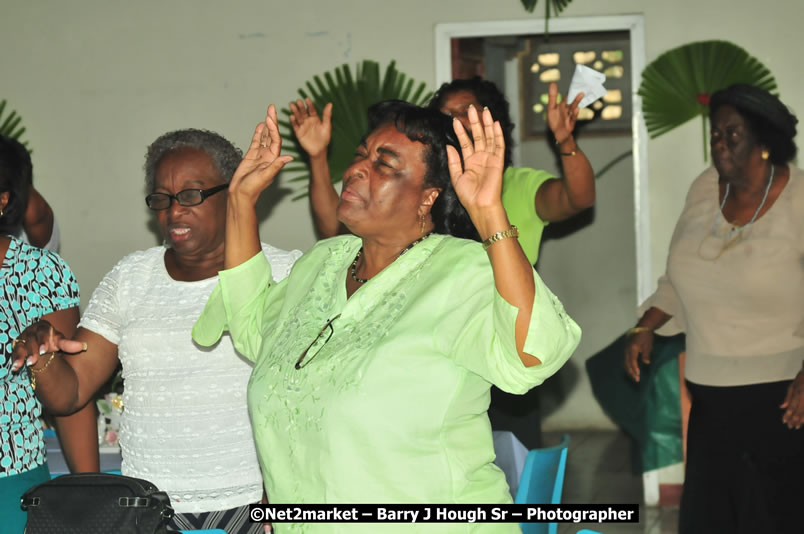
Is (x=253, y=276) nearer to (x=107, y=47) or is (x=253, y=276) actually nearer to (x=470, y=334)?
(x=470, y=334)

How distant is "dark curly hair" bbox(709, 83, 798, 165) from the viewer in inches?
130

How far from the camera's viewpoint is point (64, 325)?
2604mm

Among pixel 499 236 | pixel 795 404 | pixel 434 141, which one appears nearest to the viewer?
pixel 499 236

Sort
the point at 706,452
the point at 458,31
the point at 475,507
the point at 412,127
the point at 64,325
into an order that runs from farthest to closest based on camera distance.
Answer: the point at 458,31, the point at 706,452, the point at 64,325, the point at 412,127, the point at 475,507

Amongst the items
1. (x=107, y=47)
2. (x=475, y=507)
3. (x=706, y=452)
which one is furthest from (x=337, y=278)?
(x=107, y=47)

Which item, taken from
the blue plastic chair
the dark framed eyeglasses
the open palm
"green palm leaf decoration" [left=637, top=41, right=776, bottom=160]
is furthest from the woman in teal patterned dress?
"green palm leaf decoration" [left=637, top=41, right=776, bottom=160]

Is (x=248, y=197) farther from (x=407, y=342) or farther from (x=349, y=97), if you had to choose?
(x=349, y=97)

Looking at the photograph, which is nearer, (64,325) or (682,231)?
(64,325)

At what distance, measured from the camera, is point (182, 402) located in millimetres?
2439

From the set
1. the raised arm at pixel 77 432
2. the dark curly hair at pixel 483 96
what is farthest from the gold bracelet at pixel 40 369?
the dark curly hair at pixel 483 96

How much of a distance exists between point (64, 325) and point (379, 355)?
1.19 metres

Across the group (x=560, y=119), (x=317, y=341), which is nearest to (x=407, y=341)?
(x=317, y=341)

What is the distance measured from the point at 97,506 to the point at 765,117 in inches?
97.0

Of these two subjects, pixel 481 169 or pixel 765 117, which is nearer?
pixel 481 169
